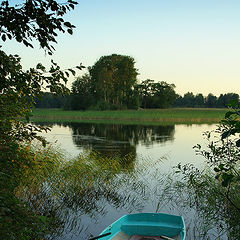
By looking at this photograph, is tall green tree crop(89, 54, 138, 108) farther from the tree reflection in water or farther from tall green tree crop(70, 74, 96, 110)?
the tree reflection in water

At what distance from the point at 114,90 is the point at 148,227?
6735cm

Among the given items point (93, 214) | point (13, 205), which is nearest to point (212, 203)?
point (93, 214)

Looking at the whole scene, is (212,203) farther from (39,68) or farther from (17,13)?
(17,13)

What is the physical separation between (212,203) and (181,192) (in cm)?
A: 228

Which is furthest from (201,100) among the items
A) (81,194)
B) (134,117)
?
(81,194)

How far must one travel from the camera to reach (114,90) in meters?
73.6

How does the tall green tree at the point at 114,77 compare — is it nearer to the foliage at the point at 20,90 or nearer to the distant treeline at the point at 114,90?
the distant treeline at the point at 114,90

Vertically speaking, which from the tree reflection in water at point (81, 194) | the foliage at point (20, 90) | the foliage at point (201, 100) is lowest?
the tree reflection in water at point (81, 194)

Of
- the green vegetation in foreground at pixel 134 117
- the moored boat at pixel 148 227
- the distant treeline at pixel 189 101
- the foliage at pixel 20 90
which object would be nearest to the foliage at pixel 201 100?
the distant treeline at pixel 189 101

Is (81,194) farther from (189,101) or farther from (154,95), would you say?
(189,101)

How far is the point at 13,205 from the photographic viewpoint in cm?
251

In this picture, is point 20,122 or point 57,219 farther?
point 57,219

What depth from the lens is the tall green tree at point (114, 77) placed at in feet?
225

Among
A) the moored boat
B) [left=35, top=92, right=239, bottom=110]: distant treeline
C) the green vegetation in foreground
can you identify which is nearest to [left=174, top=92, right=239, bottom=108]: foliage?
[left=35, top=92, right=239, bottom=110]: distant treeline
